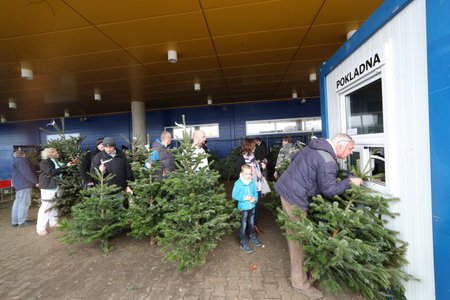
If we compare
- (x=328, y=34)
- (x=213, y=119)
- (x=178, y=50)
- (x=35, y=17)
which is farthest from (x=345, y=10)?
(x=213, y=119)

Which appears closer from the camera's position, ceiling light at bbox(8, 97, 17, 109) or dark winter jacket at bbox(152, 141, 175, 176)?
dark winter jacket at bbox(152, 141, 175, 176)

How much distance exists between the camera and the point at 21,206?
6.00 m

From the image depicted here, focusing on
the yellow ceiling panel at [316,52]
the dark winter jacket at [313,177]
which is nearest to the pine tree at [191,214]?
the dark winter jacket at [313,177]

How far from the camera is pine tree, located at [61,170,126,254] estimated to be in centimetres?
387

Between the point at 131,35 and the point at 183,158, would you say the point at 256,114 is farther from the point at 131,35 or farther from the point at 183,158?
the point at 183,158

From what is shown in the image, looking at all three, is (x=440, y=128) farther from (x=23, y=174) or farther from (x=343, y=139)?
(x=23, y=174)

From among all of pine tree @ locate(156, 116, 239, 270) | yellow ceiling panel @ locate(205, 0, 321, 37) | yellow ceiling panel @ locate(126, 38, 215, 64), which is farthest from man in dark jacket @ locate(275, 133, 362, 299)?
yellow ceiling panel @ locate(126, 38, 215, 64)

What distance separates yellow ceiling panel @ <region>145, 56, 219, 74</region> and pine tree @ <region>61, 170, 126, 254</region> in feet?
11.7

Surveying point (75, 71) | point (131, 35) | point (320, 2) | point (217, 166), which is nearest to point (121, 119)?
point (217, 166)

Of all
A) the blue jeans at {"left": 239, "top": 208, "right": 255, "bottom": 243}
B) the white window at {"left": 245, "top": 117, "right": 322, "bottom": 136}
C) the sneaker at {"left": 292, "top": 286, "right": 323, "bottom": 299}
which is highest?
the white window at {"left": 245, "top": 117, "right": 322, "bottom": 136}

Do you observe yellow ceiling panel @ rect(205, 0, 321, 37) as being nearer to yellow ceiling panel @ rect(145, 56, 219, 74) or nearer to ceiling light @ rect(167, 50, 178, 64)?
ceiling light @ rect(167, 50, 178, 64)

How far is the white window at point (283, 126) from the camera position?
12.7m

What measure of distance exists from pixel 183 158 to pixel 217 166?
8.28 meters

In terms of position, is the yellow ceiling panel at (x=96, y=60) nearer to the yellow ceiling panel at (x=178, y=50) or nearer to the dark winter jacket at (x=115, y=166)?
the yellow ceiling panel at (x=178, y=50)
